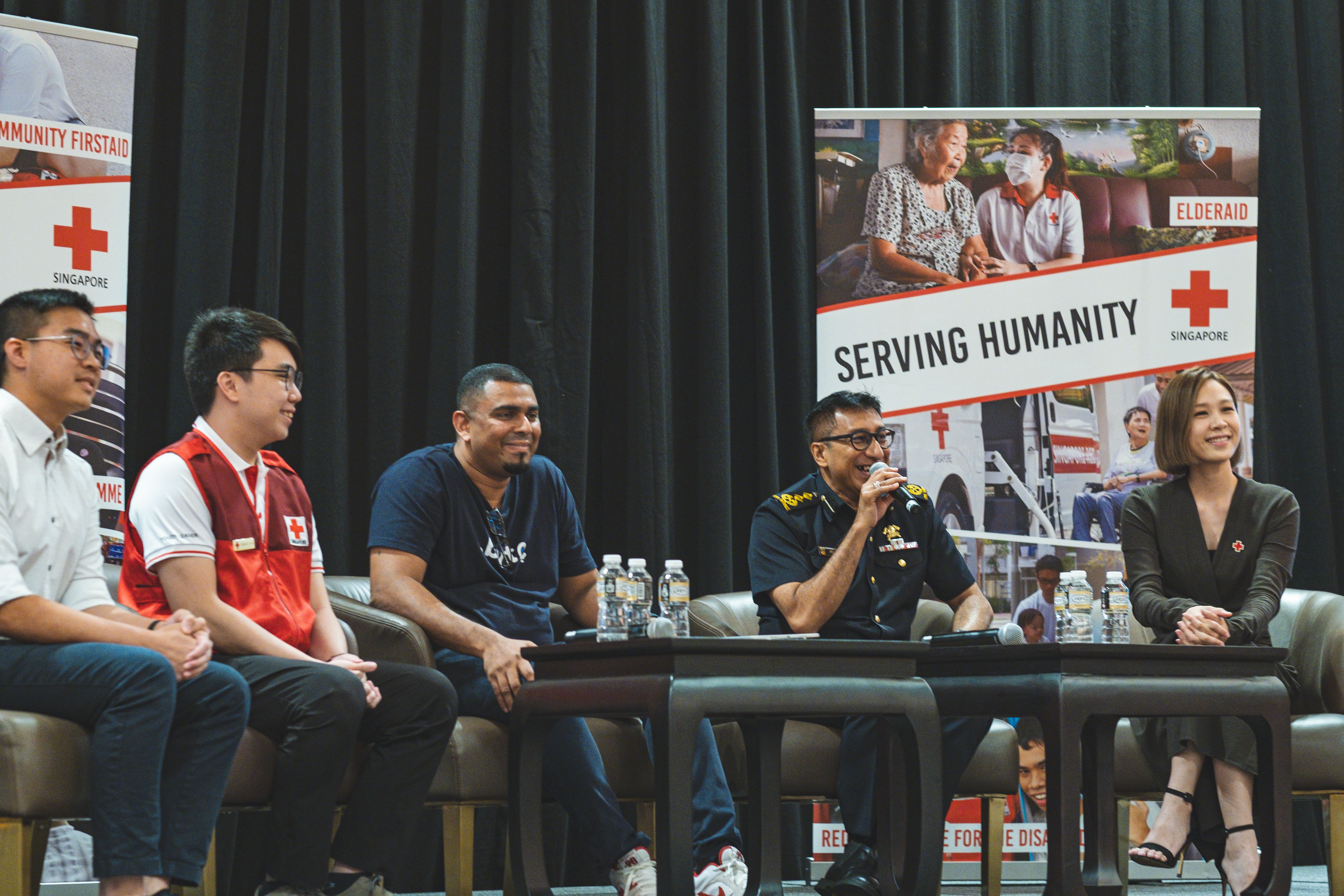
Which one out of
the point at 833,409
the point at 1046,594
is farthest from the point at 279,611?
the point at 1046,594

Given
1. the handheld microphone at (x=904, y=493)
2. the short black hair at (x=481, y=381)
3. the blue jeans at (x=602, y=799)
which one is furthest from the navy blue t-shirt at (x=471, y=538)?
the handheld microphone at (x=904, y=493)

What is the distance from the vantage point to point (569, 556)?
3320 mm

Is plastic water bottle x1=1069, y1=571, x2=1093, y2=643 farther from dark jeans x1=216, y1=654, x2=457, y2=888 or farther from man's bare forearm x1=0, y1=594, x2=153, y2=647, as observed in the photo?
A: man's bare forearm x1=0, y1=594, x2=153, y2=647

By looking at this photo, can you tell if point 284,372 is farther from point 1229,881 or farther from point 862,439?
point 1229,881

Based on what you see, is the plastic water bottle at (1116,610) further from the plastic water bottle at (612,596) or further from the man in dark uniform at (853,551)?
the plastic water bottle at (612,596)

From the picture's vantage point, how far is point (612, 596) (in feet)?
8.75

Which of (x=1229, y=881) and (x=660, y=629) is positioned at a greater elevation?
(x=660, y=629)

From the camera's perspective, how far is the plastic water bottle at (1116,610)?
10.1ft

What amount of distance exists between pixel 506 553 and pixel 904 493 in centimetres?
93

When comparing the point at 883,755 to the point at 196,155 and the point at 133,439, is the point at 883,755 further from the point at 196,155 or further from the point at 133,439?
the point at 196,155

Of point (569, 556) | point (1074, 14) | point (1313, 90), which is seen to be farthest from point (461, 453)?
point (1313, 90)

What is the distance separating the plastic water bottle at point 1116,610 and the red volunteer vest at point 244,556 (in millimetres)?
1663

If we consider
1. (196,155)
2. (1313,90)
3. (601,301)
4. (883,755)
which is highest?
(1313,90)

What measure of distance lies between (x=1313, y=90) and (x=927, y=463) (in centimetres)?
207
